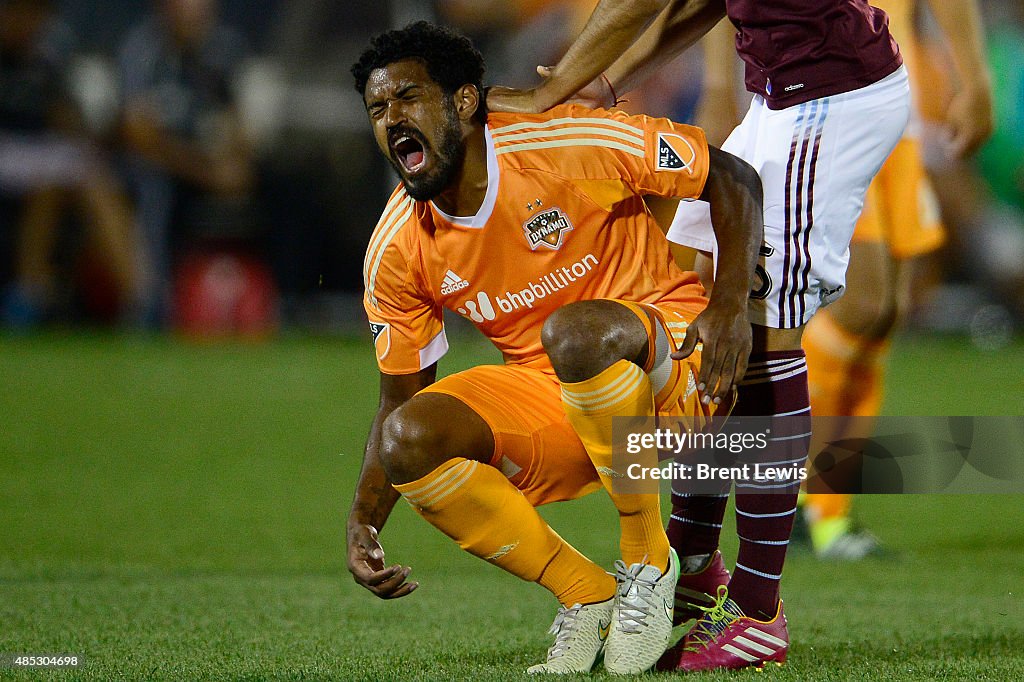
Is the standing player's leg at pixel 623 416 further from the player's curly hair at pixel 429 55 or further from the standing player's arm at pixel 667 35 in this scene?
the standing player's arm at pixel 667 35

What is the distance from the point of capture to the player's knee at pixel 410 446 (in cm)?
326

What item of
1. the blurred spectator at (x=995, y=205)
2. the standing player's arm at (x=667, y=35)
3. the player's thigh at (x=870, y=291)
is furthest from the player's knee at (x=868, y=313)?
the blurred spectator at (x=995, y=205)

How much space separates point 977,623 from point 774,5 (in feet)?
5.55

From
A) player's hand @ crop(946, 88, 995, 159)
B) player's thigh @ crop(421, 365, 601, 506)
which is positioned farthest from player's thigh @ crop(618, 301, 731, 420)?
player's hand @ crop(946, 88, 995, 159)

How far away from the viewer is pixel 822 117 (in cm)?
349

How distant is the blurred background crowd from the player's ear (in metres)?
7.01

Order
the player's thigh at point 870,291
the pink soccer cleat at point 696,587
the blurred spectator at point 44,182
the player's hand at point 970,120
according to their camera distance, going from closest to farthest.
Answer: the pink soccer cleat at point 696,587 → the player's hand at point 970,120 → the player's thigh at point 870,291 → the blurred spectator at point 44,182

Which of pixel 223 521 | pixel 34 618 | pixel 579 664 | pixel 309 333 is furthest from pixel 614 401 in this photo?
pixel 309 333

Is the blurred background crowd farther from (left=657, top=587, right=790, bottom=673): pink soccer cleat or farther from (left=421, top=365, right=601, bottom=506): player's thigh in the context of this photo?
(left=657, top=587, right=790, bottom=673): pink soccer cleat

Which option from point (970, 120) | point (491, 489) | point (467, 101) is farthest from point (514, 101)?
point (970, 120)

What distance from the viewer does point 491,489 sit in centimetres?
331

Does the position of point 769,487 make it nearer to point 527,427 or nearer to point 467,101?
point 527,427

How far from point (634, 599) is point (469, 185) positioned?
1.03m

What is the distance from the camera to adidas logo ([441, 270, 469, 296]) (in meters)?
3.54
